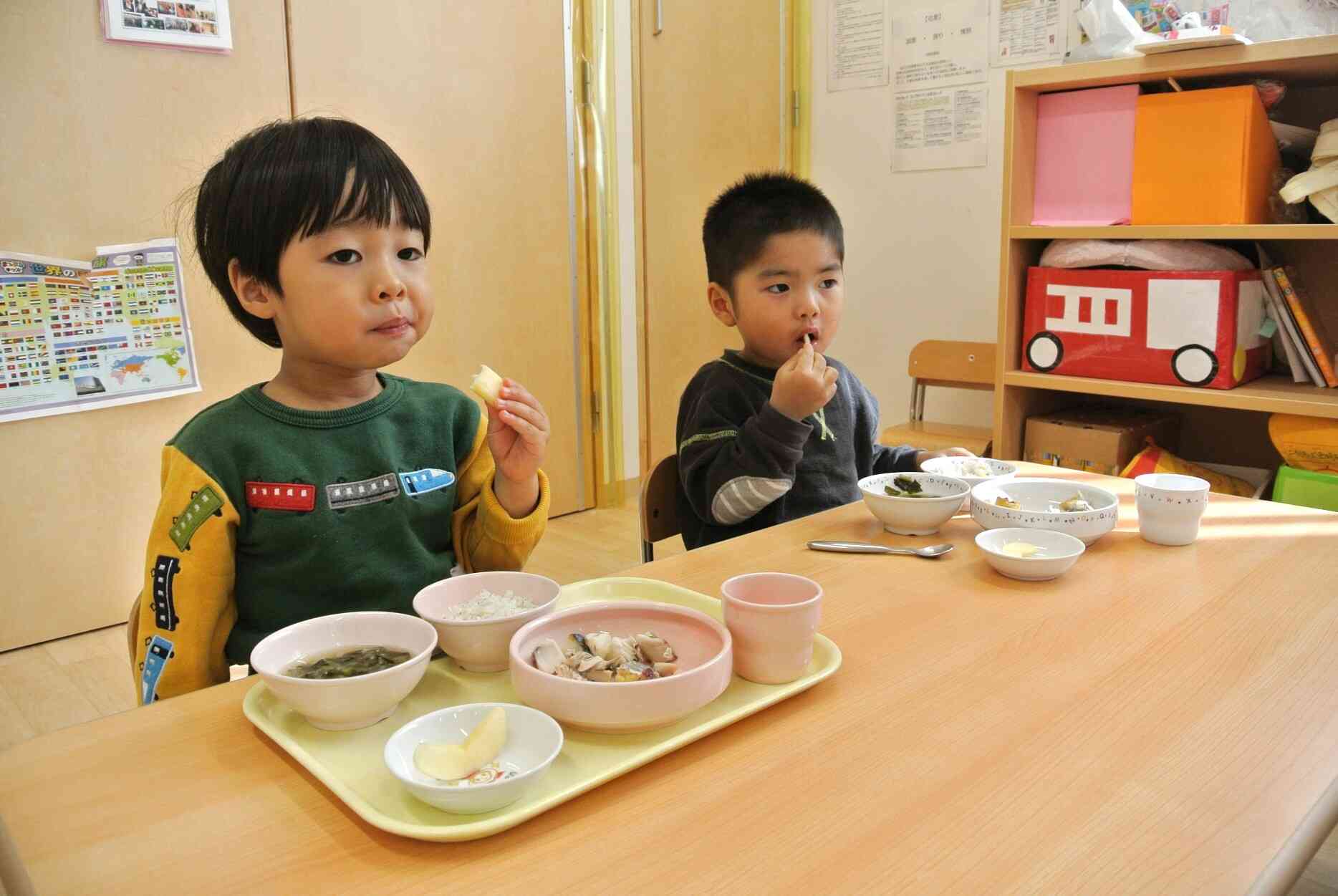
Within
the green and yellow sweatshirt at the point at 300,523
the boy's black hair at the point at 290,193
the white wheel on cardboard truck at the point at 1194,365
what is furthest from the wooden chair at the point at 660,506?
the white wheel on cardboard truck at the point at 1194,365

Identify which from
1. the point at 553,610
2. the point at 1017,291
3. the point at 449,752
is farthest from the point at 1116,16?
the point at 449,752

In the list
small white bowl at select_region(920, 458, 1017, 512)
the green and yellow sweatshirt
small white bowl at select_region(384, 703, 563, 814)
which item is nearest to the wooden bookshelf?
small white bowl at select_region(920, 458, 1017, 512)

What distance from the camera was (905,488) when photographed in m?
1.29

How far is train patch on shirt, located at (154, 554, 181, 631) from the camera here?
3.27ft

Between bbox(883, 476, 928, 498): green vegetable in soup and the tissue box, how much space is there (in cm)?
164

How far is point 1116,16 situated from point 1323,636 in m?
2.21

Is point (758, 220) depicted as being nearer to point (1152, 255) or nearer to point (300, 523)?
point (300, 523)

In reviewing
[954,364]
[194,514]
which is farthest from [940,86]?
[194,514]

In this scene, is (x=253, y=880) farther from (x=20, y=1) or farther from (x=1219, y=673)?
(x=20, y=1)

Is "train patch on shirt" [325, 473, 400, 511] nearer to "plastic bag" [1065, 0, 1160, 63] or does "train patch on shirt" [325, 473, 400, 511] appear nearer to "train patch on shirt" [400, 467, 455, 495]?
"train patch on shirt" [400, 467, 455, 495]

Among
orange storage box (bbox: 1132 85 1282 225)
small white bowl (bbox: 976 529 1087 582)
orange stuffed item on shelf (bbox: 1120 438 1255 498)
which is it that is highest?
orange storage box (bbox: 1132 85 1282 225)

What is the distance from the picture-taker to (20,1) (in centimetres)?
223

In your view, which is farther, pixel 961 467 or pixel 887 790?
pixel 961 467

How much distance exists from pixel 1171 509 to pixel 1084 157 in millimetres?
1787
